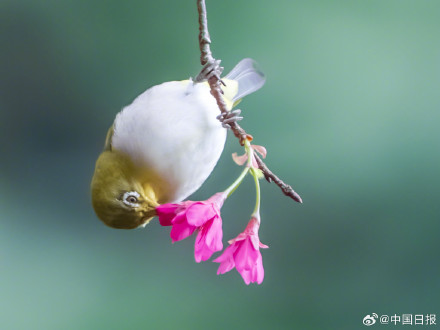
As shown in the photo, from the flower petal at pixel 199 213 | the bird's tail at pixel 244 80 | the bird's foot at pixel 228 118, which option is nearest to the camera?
the flower petal at pixel 199 213

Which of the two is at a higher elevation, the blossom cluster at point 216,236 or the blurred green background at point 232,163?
the blurred green background at point 232,163

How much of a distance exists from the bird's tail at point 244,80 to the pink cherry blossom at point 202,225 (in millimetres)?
556

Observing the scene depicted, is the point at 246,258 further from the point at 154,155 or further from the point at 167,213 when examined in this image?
the point at 154,155

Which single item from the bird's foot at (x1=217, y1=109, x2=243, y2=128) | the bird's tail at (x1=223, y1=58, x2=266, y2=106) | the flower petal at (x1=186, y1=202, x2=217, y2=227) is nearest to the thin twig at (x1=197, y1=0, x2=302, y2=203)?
the bird's foot at (x1=217, y1=109, x2=243, y2=128)

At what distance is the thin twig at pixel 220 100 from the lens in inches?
26.5

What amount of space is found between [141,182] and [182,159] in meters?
0.08

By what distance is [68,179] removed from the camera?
1.61m

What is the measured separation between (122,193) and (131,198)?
0.8 inches

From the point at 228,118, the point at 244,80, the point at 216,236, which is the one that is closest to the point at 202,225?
the point at 216,236

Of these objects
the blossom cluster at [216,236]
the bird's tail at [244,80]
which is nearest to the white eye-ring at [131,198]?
the blossom cluster at [216,236]

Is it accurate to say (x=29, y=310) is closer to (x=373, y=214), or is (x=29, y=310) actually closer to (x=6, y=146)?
(x=6, y=146)

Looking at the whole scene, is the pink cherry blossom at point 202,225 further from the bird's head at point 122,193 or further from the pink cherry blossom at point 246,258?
the bird's head at point 122,193

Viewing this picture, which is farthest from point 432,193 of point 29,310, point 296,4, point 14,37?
point 14,37

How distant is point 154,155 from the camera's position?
0.82 m
